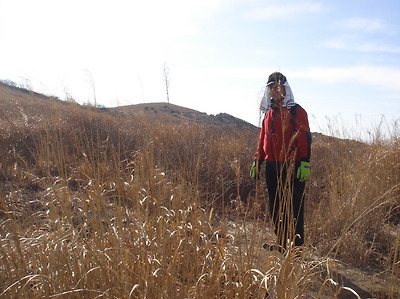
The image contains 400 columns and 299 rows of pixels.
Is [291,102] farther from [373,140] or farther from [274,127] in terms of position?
[373,140]

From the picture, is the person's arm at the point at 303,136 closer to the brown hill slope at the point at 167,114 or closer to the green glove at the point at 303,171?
the green glove at the point at 303,171

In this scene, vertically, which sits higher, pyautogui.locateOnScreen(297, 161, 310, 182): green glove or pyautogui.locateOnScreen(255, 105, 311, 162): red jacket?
pyautogui.locateOnScreen(255, 105, 311, 162): red jacket

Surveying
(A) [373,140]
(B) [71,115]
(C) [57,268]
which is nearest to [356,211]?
(A) [373,140]

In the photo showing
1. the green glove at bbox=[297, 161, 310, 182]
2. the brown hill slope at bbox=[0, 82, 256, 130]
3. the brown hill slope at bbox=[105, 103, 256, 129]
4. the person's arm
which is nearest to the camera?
the green glove at bbox=[297, 161, 310, 182]

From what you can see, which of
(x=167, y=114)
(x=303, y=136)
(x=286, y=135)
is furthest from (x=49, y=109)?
(x=167, y=114)

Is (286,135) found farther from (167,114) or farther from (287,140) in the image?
(167,114)

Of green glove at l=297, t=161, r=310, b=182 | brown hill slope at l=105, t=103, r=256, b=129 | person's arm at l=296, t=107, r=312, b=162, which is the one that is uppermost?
brown hill slope at l=105, t=103, r=256, b=129

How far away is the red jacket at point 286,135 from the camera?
10.6 ft

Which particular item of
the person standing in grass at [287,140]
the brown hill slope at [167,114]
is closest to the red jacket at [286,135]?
the person standing in grass at [287,140]

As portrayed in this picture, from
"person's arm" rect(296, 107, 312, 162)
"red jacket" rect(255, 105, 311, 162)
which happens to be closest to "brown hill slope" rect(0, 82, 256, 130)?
"red jacket" rect(255, 105, 311, 162)

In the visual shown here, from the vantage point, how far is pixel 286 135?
3326 millimetres

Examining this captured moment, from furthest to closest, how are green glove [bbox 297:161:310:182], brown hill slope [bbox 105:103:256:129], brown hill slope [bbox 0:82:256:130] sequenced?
1. brown hill slope [bbox 105:103:256:129]
2. brown hill slope [bbox 0:82:256:130]
3. green glove [bbox 297:161:310:182]

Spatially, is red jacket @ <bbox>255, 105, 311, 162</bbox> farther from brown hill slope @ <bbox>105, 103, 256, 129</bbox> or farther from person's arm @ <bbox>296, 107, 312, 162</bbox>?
brown hill slope @ <bbox>105, 103, 256, 129</bbox>

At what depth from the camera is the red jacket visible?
10.6 ft
